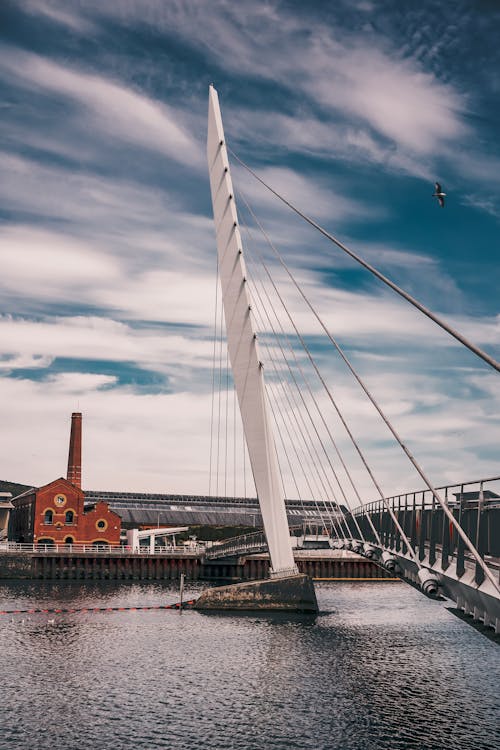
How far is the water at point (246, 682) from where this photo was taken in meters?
25.8

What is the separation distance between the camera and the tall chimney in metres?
102

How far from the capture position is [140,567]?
281ft

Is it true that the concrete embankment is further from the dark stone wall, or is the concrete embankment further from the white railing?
the white railing

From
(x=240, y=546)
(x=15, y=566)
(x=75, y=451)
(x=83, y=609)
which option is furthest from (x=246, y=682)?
(x=75, y=451)

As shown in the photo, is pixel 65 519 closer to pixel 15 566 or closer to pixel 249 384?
pixel 15 566

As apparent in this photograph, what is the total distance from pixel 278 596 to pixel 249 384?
13.3 metres

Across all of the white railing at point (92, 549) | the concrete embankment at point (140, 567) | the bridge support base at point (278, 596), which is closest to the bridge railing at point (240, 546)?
the concrete embankment at point (140, 567)

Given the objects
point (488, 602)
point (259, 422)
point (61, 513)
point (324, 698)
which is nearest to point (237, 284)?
point (259, 422)

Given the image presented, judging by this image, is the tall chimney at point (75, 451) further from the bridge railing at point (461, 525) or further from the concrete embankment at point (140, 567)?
the bridge railing at point (461, 525)

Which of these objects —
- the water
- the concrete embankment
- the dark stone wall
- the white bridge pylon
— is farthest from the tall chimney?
the white bridge pylon

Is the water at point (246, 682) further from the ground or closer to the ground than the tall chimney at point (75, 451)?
closer to the ground

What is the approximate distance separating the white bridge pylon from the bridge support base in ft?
2.77

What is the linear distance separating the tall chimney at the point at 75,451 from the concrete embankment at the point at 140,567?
1802cm

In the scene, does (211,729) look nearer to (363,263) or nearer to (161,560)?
(363,263)
